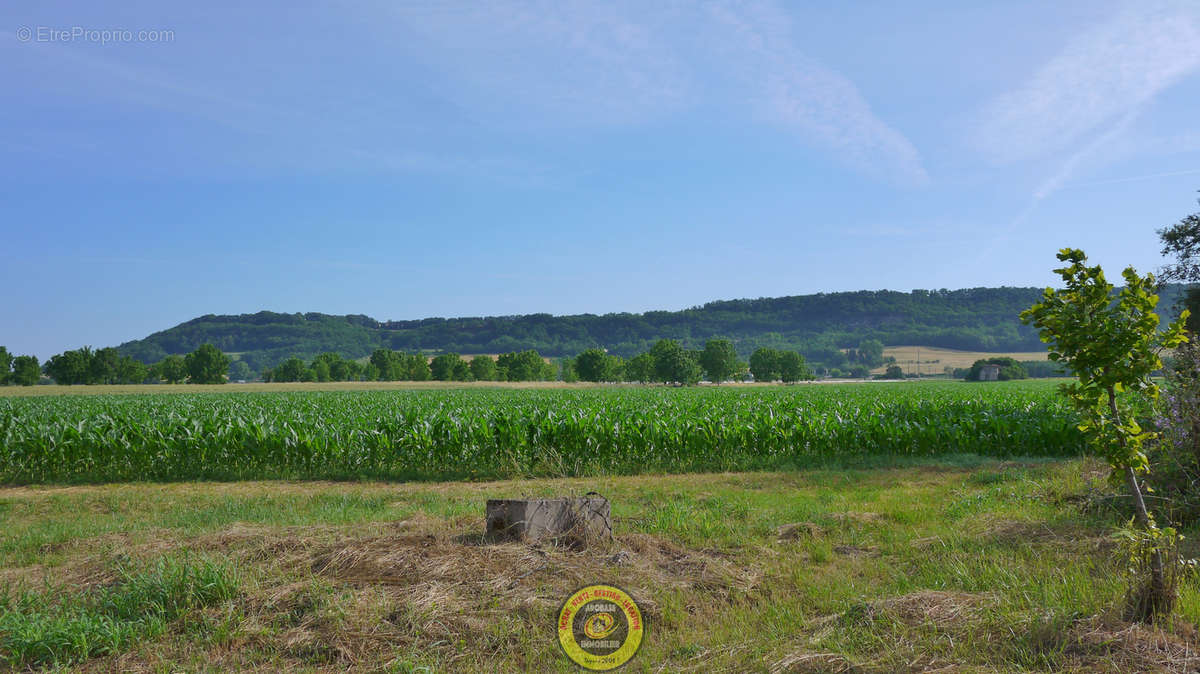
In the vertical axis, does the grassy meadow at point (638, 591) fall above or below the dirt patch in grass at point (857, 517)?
above

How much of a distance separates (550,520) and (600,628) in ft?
6.29

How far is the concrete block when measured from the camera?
6.25 m

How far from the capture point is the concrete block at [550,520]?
6.25 meters

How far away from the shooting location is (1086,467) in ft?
34.4

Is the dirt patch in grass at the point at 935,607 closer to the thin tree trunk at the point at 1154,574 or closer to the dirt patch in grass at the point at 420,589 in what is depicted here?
the thin tree trunk at the point at 1154,574

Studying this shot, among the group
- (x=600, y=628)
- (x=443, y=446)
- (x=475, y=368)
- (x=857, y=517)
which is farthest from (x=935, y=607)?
(x=475, y=368)

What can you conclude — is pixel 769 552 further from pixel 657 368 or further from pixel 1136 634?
pixel 657 368

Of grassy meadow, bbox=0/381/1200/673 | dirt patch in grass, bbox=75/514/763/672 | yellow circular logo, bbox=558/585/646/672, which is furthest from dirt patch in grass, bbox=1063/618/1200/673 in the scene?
yellow circular logo, bbox=558/585/646/672

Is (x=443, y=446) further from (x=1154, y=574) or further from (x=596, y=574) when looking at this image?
(x=1154, y=574)

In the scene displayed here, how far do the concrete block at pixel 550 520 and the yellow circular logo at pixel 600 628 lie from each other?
1.25m

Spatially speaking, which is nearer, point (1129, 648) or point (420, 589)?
point (1129, 648)

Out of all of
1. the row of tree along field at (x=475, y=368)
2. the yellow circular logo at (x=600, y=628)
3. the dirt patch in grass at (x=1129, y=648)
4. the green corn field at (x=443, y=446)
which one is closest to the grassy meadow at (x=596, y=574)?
the dirt patch in grass at (x=1129, y=648)

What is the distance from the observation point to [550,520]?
636 cm

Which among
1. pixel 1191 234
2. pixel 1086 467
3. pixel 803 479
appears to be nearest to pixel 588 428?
pixel 803 479
